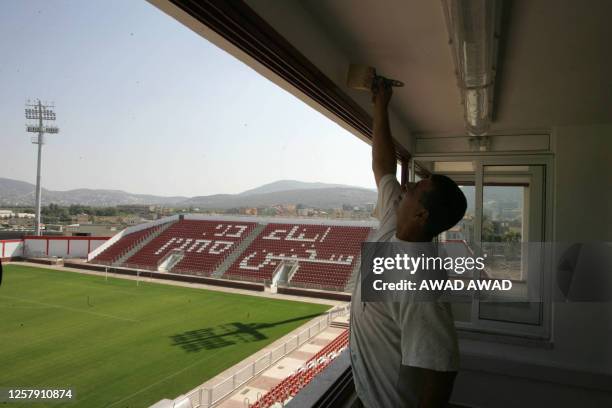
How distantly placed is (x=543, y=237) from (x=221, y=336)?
823cm

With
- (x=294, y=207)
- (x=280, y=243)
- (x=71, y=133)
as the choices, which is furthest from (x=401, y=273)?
(x=294, y=207)

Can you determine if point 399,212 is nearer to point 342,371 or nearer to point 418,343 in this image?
point 418,343

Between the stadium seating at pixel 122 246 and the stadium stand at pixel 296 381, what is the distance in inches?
619

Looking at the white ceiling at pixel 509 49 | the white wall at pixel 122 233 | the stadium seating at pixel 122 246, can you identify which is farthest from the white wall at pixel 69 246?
the white ceiling at pixel 509 49

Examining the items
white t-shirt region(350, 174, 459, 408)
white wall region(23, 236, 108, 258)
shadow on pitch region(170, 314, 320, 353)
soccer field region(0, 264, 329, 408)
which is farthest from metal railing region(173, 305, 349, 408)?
white wall region(23, 236, 108, 258)

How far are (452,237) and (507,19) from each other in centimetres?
217

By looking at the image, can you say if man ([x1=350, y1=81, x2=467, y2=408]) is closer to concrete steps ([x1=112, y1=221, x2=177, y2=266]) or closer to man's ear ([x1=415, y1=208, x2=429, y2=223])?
man's ear ([x1=415, y1=208, x2=429, y2=223])

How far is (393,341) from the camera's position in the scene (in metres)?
0.77

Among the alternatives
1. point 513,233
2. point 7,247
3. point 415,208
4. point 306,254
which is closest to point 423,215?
point 415,208

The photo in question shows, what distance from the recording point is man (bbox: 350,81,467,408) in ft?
2.15

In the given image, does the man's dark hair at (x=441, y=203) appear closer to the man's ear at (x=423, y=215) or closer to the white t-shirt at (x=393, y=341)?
the man's ear at (x=423, y=215)

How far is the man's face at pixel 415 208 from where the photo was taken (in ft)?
2.38

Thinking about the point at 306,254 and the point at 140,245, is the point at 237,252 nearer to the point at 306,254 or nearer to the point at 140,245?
the point at 306,254

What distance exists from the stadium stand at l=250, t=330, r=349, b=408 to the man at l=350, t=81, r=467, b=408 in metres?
4.43
